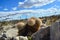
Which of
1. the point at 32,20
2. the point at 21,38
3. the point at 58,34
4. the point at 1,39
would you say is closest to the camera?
the point at 58,34

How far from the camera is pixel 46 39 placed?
7.88 metres

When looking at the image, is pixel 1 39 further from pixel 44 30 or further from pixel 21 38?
pixel 44 30

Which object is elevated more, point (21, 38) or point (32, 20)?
point (32, 20)

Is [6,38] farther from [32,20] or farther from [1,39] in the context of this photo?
[32,20]

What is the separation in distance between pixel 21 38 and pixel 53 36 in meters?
2.82

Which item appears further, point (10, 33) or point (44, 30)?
point (10, 33)

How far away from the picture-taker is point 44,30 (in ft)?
26.6

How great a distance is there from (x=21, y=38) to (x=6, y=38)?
5.71 feet

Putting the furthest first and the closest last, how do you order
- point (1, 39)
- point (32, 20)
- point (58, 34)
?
1. point (1, 39)
2. point (32, 20)
3. point (58, 34)

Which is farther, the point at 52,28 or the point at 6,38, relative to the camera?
the point at 6,38

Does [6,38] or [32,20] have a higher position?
[32,20]

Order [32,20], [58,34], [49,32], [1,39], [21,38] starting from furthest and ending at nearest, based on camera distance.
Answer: [1,39] → [32,20] → [21,38] → [49,32] → [58,34]

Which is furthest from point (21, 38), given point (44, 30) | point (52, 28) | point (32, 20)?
point (52, 28)

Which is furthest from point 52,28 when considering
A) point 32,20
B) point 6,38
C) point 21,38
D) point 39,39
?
point 6,38
